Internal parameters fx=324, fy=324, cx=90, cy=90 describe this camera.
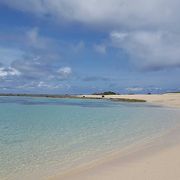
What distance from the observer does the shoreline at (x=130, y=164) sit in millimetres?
8859

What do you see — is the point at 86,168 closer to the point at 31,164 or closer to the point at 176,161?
the point at 31,164

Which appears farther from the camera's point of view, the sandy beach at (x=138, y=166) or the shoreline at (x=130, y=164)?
the shoreline at (x=130, y=164)

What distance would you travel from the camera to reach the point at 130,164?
10398mm

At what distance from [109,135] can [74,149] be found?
4.54 m

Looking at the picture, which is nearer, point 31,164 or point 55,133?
point 31,164

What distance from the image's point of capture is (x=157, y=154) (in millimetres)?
12023

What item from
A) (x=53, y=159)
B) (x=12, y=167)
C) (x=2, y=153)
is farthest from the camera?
(x=2, y=153)

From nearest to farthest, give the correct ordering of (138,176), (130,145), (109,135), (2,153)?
(138,176)
(2,153)
(130,145)
(109,135)

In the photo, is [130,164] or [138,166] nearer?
[138,166]

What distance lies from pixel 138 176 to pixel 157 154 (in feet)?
11.9

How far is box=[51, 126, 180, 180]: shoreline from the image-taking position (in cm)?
886

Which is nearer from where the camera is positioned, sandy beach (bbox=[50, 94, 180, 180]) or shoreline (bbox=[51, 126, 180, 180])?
sandy beach (bbox=[50, 94, 180, 180])

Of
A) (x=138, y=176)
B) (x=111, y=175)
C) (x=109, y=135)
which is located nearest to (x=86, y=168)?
(x=111, y=175)

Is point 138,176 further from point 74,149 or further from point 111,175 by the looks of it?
point 74,149
